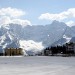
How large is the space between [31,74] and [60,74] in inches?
222

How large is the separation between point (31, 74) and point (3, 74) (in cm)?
544

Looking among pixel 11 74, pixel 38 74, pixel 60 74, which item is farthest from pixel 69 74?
pixel 11 74

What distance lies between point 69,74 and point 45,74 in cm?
465

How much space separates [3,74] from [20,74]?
3251 mm

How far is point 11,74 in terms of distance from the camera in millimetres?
61125

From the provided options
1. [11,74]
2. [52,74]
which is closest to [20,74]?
[11,74]

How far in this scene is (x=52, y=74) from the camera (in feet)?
206

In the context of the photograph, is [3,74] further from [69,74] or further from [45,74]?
[69,74]

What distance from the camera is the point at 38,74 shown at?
62125mm

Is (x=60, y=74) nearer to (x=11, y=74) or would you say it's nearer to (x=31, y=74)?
(x=31, y=74)

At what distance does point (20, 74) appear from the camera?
61.6 metres

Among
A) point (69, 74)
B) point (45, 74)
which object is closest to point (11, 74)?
point (45, 74)

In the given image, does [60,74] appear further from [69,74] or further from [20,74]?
[20,74]

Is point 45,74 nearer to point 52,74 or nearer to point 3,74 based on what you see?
point 52,74
